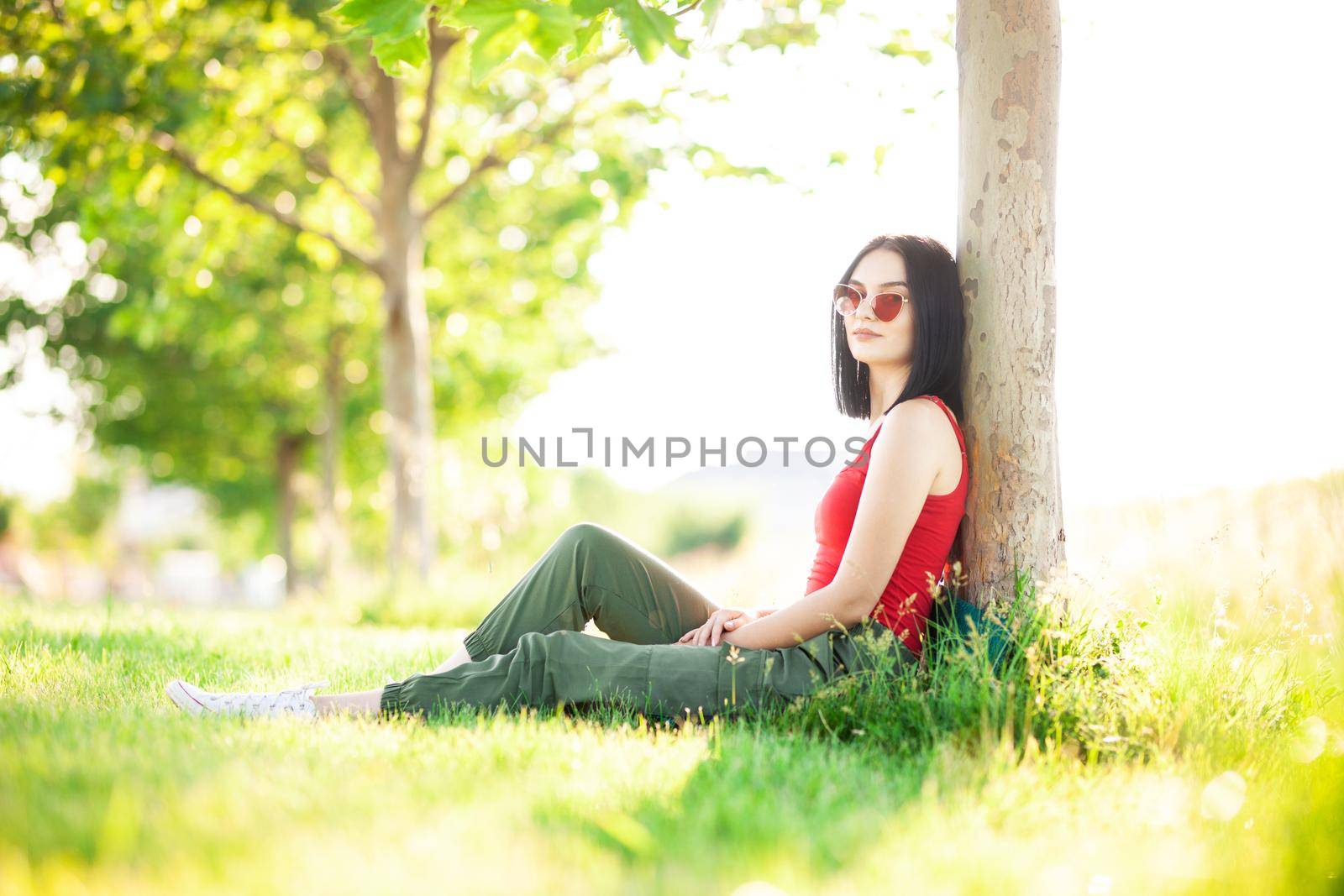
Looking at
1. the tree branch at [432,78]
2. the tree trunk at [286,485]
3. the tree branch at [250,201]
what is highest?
the tree branch at [432,78]

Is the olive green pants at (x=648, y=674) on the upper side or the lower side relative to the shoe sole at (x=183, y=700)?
upper

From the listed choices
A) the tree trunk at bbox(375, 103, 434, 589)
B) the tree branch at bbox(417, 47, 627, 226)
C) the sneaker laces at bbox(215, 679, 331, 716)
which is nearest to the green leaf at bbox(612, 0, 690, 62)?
the sneaker laces at bbox(215, 679, 331, 716)

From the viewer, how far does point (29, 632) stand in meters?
4.93

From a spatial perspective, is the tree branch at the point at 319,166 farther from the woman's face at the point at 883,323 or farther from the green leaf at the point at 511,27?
the woman's face at the point at 883,323

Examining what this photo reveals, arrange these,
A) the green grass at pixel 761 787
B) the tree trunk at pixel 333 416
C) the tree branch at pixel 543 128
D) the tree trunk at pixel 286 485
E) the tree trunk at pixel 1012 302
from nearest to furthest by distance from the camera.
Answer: the green grass at pixel 761 787
the tree trunk at pixel 1012 302
the tree branch at pixel 543 128
the tree trunk at pixel 333 416
the tree trunk at pixel 286 485

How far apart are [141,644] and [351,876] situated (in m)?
3.58

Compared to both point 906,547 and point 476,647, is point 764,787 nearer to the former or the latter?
point 906,547

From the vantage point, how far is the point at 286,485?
67.6 feet

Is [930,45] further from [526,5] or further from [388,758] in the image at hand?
[388,758]

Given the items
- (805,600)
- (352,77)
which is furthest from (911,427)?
(352,77)

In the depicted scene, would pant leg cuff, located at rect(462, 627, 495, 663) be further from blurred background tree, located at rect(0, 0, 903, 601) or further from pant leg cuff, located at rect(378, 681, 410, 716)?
blurred background tree, located at rect(0, 0, 903, 601)

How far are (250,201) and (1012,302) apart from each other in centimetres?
735

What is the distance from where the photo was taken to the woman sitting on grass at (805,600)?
3.34 metres

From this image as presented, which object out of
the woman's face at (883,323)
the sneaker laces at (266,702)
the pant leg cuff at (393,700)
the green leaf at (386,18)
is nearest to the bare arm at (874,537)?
the woman's face at (883,323)
